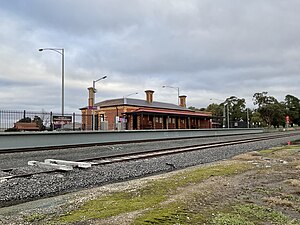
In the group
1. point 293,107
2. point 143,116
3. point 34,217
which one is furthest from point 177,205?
point 293,107

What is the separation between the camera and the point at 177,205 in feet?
20.7

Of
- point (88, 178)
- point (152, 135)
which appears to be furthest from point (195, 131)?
point (88, 178)

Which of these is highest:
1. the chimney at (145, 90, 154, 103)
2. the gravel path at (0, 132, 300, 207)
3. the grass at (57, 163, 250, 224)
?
the chimney at (145, 90, 154, 103)

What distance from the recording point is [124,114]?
5134cm

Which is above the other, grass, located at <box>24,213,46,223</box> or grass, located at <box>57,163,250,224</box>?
grass, located at <box>57,163,250,224</box>

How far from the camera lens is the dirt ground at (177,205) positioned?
544 centimetres

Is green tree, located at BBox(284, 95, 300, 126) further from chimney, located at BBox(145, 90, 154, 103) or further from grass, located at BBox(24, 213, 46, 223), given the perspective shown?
grass, located at BBox(24, 213, 46, 223)

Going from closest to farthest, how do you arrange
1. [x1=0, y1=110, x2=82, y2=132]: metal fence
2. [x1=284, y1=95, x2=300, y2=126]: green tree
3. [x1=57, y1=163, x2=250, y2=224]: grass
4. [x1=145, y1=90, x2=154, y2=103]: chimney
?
[x1=57, y1=163, x2=250, y2=224]: grass < [x1=0, y1=110, x2=82, y2=132]: metal fence < [x1=145, y1=90, x2=154, y2=103]: chimney < [x1=284, y1=95, x2=300, y2=126]: green tree

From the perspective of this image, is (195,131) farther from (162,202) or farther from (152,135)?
(162,202)

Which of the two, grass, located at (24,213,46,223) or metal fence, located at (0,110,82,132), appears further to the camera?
metal fence, located at (0,110,82,132)

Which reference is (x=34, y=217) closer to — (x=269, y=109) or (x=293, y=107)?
(x=269, y=109)

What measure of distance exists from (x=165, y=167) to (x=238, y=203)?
707cm

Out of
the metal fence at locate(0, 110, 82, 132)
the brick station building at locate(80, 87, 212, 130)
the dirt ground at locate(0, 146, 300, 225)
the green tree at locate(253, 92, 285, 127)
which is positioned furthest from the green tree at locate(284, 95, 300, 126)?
the dirt ground at locate(0, 146, 300, 225)

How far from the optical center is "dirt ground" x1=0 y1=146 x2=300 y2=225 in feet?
17.8
